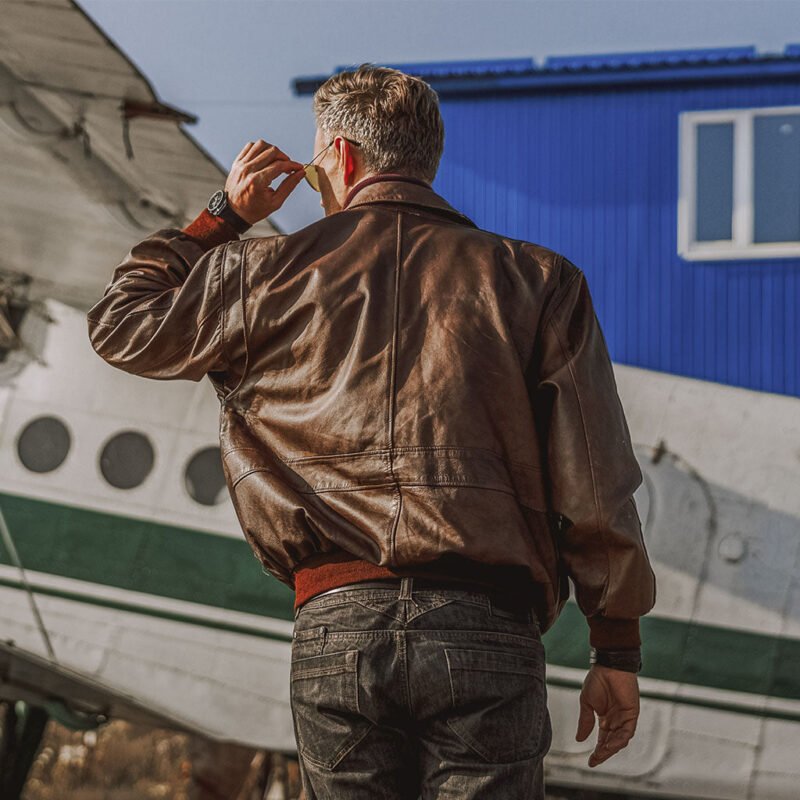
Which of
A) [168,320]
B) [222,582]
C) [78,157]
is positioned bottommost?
[222,582]

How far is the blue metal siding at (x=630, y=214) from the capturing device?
612 cm

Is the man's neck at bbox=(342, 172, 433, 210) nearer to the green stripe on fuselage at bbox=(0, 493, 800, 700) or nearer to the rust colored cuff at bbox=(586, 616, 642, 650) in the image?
the rust colored cuff at bbox=(586, 616, 642, 650)

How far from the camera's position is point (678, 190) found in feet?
21.0

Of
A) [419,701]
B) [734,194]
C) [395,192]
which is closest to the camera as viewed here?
[419,701]

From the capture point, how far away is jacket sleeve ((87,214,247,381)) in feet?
6.50

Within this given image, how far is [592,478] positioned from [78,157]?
4014 mm

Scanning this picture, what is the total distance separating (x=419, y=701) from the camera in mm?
1740

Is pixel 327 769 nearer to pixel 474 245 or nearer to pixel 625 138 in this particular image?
pixel 474 245

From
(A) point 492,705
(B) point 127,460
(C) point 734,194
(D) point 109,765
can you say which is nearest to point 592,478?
→ (A) point 492,705

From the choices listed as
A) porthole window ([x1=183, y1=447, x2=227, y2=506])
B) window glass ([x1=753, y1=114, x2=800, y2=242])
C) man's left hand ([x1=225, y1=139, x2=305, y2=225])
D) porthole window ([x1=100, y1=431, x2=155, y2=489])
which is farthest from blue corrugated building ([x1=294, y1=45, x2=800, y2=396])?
man's left hand ([x1=225, y1=139, x2=305, y2=225])

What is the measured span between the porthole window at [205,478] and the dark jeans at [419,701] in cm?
362

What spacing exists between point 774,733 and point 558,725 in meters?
0.86

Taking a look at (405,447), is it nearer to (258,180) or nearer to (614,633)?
(614,633)

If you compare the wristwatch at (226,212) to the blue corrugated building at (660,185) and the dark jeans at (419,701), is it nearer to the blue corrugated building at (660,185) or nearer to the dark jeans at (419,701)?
the dark jeans at (419,701)
